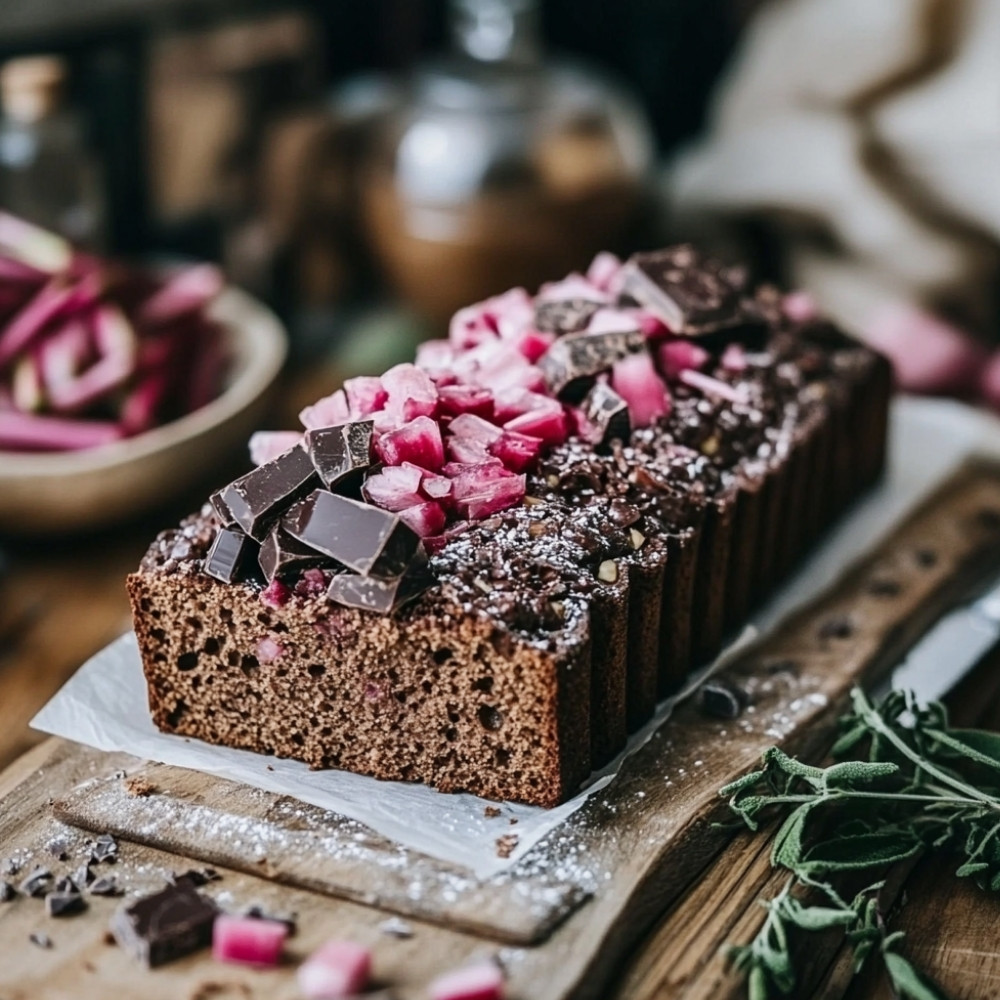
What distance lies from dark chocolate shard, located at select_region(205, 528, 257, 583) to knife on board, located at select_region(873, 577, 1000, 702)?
1607mm

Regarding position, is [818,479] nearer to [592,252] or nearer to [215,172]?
[592,252]

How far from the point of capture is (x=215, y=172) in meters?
5.65

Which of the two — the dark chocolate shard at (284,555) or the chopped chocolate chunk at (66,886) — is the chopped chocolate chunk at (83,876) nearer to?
the chopped chocolate chunk at (66,886)

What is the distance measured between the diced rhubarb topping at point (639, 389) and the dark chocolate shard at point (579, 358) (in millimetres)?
31

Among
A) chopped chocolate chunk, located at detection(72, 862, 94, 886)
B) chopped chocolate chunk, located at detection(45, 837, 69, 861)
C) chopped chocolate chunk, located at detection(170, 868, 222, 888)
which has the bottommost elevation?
chopped chocolate chunk, located at detection(45, 837, 69, 861)

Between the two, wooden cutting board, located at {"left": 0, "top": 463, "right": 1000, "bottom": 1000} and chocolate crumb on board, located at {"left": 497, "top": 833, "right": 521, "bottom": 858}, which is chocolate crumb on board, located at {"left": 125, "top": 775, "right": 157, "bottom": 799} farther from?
chocolate crumb on board, located at {"left": 497, "top": 833, "right": 521, "bottom": 858}

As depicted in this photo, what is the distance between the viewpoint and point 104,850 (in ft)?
9.18

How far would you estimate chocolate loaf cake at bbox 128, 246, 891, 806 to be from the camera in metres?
2.79

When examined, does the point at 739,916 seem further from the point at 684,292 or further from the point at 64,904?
the point at 684,292

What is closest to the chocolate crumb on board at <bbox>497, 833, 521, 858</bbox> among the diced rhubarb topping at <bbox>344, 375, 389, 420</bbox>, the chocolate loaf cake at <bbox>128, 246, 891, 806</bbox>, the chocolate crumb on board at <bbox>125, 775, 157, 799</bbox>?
the chocolate loaf cake at <bbox>128, 246, 891, 806</bbox>

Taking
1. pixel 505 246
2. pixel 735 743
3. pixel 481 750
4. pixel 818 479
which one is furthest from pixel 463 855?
pixel 505 246

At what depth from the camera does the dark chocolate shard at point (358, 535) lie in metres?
2.72

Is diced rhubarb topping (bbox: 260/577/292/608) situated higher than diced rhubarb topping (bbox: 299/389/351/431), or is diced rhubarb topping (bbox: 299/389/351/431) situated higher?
diced rhubarb topping (bbox: 299/389/351/431)

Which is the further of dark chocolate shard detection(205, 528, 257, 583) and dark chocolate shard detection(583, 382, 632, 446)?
dark chocolate shard detection(583, 382, 632, 446)
